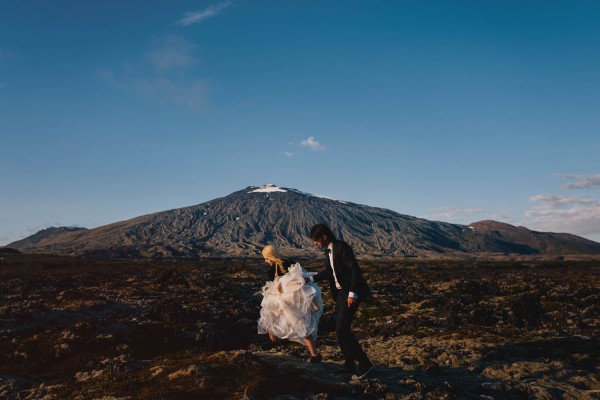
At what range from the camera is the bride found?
10.9 meters

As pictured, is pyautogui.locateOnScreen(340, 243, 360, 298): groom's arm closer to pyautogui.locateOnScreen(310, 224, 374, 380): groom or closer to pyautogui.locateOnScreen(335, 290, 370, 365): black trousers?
pyautogui.locateOnScreen(310, 224, 374, 380): groom

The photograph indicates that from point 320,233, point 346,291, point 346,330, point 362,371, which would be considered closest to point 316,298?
point 346,291

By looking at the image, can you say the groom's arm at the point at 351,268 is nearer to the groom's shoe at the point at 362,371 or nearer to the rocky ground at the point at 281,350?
the groom's shoe at the point at 362,371

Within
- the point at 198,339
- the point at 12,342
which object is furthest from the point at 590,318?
the point at 12,342

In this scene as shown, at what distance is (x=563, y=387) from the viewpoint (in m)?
11.4

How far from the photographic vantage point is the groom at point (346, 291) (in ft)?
33.0

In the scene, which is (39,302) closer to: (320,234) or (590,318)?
(320,234)

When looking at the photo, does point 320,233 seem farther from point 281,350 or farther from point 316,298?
point 281,350

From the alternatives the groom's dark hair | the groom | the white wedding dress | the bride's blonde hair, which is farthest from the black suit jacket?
the bride's blonde hair

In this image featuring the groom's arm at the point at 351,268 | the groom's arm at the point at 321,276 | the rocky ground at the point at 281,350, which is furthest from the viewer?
the groom's arm at the point at 321,276

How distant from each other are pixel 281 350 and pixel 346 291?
Answer: 9.57 metres

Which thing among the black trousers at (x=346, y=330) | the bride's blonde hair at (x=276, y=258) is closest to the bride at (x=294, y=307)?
the bride's blonde hair at (x=276, y=258)

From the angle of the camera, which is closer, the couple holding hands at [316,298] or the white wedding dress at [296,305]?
the couple holding hands at [316,298]

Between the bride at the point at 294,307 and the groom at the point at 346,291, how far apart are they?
2.34ft
